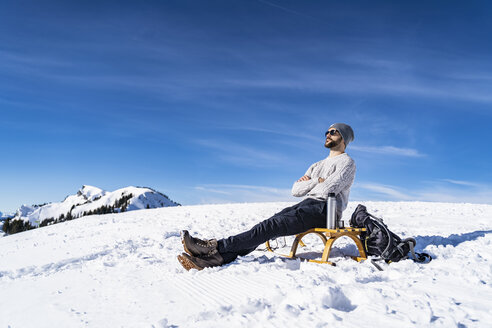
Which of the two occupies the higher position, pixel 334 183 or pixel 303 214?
pixel 334 183

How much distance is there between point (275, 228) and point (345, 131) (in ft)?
8.04

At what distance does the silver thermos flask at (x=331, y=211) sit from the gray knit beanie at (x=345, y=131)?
1.49 m

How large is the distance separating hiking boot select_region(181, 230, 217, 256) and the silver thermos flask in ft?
6.09

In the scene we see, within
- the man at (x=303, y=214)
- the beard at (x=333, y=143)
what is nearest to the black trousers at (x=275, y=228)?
the man at (x=303, y=214)

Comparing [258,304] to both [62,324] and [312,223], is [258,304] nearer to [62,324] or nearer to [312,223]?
[62,324]

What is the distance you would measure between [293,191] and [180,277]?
2564mm

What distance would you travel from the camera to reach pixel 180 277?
4559mm

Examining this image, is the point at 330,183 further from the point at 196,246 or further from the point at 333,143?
the point at 196,246

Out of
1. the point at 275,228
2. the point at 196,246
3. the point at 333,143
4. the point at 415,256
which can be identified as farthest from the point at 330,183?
the point at 196,246

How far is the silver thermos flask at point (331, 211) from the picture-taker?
16.7ft

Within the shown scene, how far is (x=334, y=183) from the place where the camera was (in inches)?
214

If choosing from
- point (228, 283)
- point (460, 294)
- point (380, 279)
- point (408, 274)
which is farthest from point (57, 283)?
point (460, 294)

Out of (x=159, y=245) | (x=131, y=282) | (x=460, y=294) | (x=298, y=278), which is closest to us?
(x=460, y=294)

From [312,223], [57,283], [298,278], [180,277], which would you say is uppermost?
[312,223]
